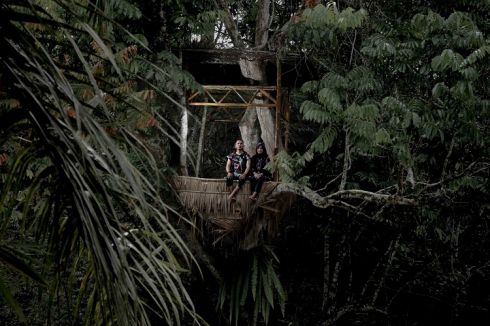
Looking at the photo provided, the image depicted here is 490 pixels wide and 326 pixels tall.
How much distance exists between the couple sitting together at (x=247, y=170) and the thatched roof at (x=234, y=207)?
84 millimetres

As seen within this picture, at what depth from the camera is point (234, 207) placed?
363 inches

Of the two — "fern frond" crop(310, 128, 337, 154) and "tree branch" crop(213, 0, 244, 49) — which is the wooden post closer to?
"fern frond" crop(310, 128, 337, 154)

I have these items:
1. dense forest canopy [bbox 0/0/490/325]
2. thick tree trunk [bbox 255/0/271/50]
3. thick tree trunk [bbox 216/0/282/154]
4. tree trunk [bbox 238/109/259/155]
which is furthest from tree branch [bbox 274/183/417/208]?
thick tree trunk [bbox 255/0/271/50]

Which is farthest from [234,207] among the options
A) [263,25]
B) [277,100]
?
[263,25]

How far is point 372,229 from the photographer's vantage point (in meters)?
12.2

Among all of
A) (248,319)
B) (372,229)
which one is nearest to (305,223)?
(372,229)

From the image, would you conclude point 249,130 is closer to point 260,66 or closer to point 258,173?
point 260,66

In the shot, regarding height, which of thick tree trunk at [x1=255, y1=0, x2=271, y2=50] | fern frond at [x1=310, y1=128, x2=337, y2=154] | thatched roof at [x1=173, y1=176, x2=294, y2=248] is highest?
thick tree trunk at [x1=255, y1=0, x2=271, y2=50]

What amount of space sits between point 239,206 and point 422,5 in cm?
404

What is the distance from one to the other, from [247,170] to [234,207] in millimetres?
601

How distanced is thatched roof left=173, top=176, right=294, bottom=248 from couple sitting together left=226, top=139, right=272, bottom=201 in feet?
0.27

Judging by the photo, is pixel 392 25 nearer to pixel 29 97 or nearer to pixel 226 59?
pixel 226 59

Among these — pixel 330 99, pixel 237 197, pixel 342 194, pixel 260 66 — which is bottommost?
pixel 237 197

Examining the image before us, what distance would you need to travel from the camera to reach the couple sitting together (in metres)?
9.07
